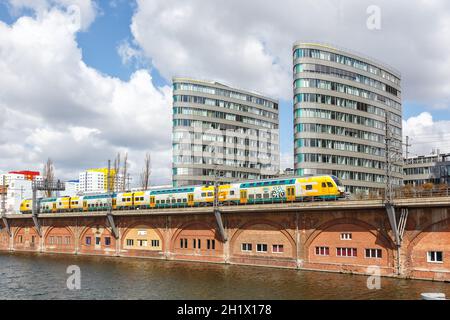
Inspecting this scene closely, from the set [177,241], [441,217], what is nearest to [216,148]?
[177,241]

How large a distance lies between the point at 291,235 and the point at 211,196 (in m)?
16.6

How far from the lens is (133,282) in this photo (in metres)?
51.5

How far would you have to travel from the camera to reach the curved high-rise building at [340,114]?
9288cm

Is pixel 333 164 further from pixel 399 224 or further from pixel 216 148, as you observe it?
pixel 399 224

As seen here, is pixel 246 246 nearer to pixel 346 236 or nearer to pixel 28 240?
pixel 346 236

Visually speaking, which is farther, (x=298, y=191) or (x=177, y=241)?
(x=177, y=241)

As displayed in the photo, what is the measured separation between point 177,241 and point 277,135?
7344cm

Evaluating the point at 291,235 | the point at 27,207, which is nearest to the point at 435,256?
the point at 291,235

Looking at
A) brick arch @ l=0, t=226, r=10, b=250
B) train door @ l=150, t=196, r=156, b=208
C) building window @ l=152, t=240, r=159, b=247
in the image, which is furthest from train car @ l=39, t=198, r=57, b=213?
building window @ l=152, t=240, r=159, b=247

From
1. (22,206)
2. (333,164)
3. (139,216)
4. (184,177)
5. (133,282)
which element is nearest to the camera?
(133,282)

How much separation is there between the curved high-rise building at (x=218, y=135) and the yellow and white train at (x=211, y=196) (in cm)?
3076

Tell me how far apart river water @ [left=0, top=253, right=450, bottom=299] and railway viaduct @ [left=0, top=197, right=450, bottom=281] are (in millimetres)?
2083

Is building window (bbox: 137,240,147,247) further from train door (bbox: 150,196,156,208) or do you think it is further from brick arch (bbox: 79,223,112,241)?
brick arch (bbox: 79,223,112,241)

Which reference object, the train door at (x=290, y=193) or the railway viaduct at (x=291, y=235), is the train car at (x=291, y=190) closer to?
the train door at (x=290, y=193)
